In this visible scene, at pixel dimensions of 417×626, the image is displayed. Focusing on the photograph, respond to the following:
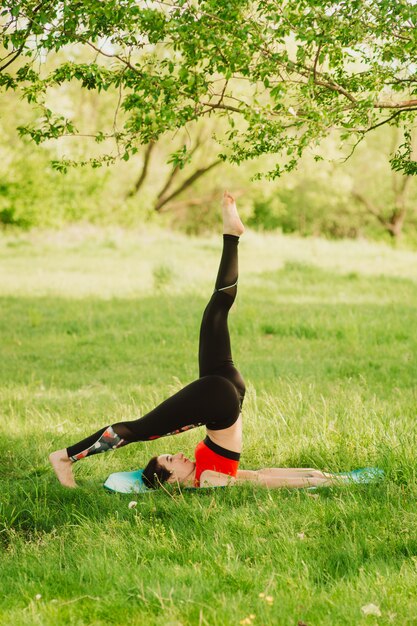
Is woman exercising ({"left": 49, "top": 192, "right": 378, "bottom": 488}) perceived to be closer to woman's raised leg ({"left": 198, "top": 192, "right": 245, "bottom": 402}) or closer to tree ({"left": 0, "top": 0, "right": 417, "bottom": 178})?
woman's raised leg ({"left": 198, "top": 192, "right": 245, "bottom": 402})

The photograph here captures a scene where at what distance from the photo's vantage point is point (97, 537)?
4250mm

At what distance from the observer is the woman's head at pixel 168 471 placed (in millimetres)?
5062

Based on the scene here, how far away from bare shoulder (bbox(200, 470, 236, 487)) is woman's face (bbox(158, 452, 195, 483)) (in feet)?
0.46

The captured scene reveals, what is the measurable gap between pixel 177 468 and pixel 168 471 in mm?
67

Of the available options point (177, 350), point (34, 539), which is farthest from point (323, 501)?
point (177, 350)

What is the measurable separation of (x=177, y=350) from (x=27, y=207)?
1806cm

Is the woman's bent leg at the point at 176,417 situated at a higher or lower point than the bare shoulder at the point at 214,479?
higher

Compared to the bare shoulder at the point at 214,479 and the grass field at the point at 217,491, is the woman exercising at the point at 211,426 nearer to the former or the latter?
the bare shoulder at the point at 214,479

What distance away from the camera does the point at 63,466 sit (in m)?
5.02

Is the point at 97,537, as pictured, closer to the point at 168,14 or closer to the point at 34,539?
the point at 34,539

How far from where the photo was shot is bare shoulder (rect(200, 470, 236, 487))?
16.3 feet

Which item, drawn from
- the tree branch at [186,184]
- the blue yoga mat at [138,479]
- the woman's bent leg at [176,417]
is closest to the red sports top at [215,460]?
the woman's bent leg at [176,417]

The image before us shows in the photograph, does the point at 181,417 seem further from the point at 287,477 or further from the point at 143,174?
the point at 143,174

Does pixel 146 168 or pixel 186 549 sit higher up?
pixel 146 168
